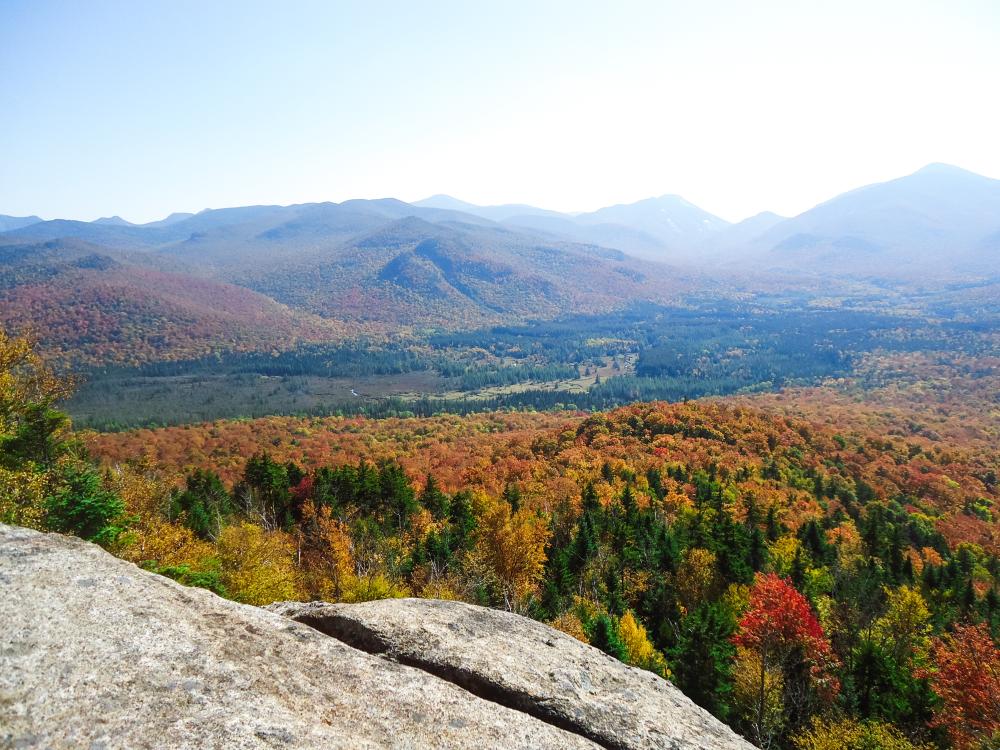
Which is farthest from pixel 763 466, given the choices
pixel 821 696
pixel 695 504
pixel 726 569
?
pixel 821 696

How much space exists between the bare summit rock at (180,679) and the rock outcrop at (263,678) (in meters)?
0.03

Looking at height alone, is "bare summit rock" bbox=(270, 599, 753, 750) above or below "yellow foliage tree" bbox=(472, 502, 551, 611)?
above

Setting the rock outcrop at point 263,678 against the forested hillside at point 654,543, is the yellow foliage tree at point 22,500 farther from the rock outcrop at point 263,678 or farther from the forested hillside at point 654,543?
the rock outcrop at point 263,678

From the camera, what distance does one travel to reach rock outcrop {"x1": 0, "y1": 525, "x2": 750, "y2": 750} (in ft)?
25.6

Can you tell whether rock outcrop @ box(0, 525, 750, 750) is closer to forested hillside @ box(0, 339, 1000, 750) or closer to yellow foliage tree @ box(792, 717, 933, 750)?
forested hillside @ box(0, 339, 1000, 750)

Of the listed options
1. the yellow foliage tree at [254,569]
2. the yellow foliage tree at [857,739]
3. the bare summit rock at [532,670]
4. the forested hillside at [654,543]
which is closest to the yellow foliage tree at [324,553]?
the forested hillside at [654,543]

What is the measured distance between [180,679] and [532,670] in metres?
7.48

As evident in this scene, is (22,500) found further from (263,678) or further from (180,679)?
(263,678)

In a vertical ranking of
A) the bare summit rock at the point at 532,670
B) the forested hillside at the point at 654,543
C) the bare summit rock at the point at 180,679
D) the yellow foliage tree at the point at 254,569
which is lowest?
the forested hillside at the point at 654,543

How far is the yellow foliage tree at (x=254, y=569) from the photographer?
28.2 m

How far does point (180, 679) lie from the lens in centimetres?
866

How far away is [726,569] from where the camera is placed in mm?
53000

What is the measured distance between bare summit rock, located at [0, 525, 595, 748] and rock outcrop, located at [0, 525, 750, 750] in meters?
0.03

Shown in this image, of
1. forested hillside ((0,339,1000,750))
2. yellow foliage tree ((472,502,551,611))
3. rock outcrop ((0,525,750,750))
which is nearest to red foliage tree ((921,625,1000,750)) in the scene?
forested hillside ((0,339,1000,750))
